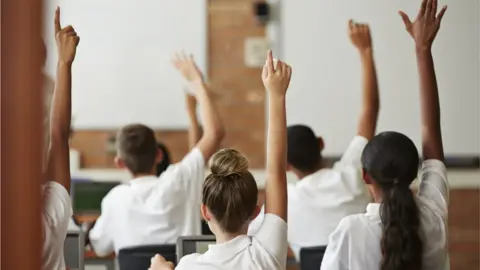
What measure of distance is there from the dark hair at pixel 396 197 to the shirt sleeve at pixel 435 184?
79 millimetres

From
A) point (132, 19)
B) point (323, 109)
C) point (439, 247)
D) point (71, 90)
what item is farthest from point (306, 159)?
point (132, 19)

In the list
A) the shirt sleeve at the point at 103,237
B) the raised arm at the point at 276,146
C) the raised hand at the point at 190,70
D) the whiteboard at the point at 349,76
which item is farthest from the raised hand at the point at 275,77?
the whiteboard at the point at 349,76

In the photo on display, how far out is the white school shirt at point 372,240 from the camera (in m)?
1.54

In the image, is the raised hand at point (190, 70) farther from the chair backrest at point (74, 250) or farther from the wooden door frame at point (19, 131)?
the wooden door frame at point (19, 131)

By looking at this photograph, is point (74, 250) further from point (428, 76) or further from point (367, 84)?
point (367, 84)

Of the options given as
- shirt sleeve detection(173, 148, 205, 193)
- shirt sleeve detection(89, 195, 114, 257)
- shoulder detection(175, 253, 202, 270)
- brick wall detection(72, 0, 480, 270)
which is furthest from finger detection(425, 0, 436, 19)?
brick wall detection(72, 0, 480, 270)

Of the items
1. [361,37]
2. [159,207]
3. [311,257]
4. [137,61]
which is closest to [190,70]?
[159,207]

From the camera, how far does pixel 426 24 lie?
66.6 inches

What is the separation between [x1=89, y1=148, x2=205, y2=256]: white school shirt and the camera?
2338 millimetres

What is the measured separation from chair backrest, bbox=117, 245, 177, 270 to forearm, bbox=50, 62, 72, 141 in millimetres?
816

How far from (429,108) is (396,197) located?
31 cm

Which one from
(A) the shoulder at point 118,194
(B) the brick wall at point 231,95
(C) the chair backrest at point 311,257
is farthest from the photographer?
(B) the brick wall at point 231,95

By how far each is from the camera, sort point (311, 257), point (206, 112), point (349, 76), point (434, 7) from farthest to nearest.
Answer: point (349, 76)
point (206, 112)
point (311, 257)
point (434, 7)

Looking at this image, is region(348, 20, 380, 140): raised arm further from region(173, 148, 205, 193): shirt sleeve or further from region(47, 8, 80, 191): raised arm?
region(47, 8, 80, 191): raised arm
